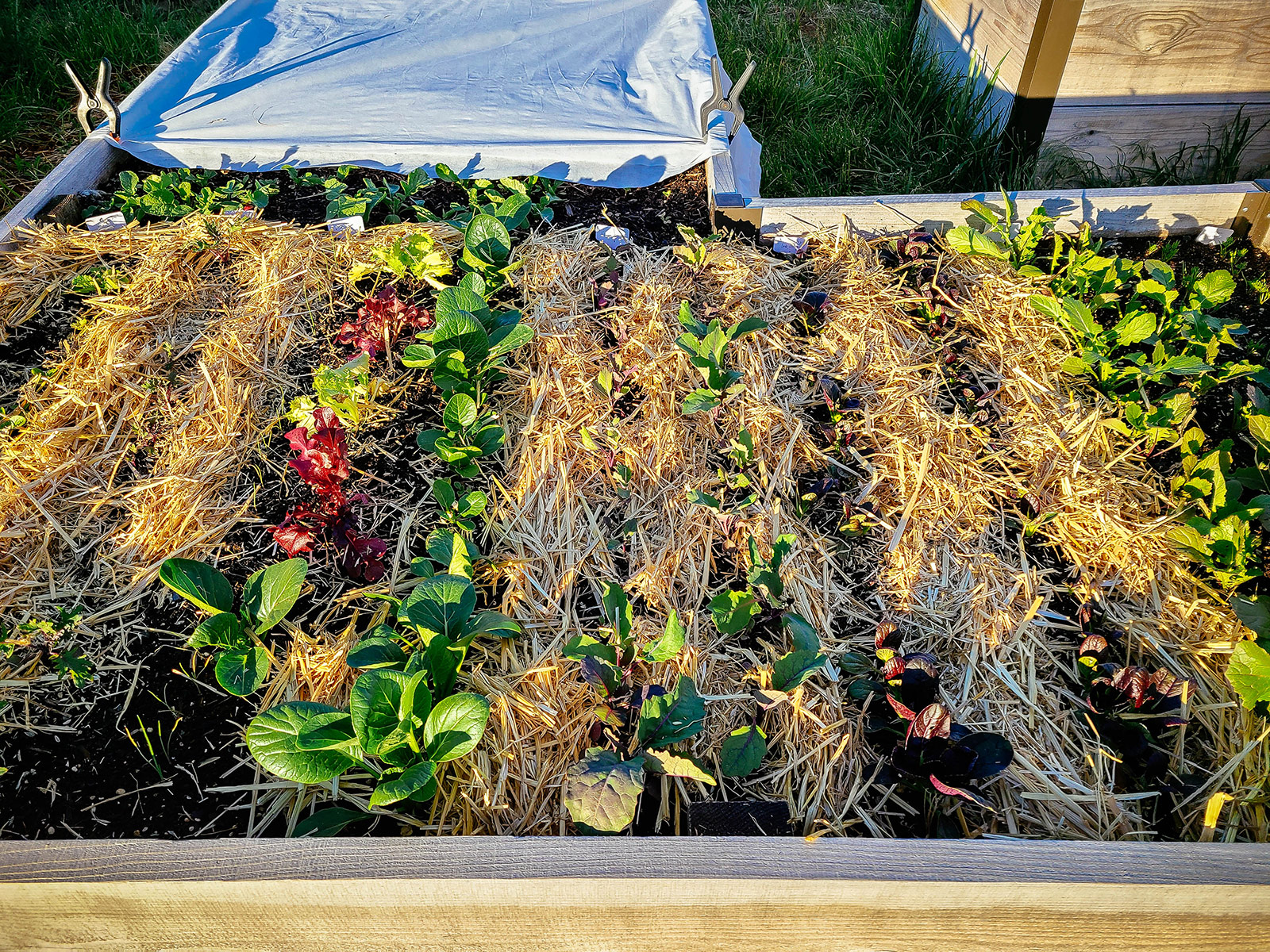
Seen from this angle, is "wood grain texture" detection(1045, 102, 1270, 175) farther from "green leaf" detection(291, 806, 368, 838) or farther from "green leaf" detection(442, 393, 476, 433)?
"green leaf" detection(291, 806, 368, 838)

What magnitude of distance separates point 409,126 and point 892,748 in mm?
2650

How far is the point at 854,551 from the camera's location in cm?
175

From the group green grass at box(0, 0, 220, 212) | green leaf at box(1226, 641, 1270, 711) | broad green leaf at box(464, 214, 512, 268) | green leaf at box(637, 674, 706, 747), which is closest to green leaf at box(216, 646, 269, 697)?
green leaf at box(637, 674, 706, 747)

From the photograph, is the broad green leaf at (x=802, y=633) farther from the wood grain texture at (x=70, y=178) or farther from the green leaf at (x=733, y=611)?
the wood grain texture at (x=70, y=178)

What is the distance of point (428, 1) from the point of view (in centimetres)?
347

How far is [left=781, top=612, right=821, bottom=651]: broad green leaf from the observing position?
1412 mm

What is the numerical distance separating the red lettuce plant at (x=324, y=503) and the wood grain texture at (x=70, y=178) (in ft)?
5.09

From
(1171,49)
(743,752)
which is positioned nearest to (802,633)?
(743,752)

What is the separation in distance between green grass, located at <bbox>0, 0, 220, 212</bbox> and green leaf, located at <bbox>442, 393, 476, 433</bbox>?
8.88ft

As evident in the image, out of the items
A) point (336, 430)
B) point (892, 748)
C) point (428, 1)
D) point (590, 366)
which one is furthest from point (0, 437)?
point (428, 1)

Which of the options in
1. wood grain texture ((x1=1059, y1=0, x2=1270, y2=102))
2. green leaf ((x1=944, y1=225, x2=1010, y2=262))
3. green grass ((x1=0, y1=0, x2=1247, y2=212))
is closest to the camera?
green leaf ((x1=944, y1=225, x2=1010, y2=262))

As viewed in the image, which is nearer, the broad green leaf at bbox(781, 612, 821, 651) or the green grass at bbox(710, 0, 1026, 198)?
the broad green leaf at bbox(781, 612, 821, 651)

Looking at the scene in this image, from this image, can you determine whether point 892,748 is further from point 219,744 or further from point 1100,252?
point 1100,252

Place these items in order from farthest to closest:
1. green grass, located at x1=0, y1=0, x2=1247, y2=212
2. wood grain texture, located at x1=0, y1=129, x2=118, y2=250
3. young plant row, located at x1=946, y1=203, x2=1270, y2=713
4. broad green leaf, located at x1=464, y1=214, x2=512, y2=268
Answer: green grass, located at x1=0, y1=0, x2=1247, y2=212 < wood grain texture, located at x1=0, y1=129, x2=118, y2=250 < broad green leaf, located at x1=464, y1=214, x2=512, y2=268 < young plant row, located at x1=946, y1=203, x2=1270, y2=713
